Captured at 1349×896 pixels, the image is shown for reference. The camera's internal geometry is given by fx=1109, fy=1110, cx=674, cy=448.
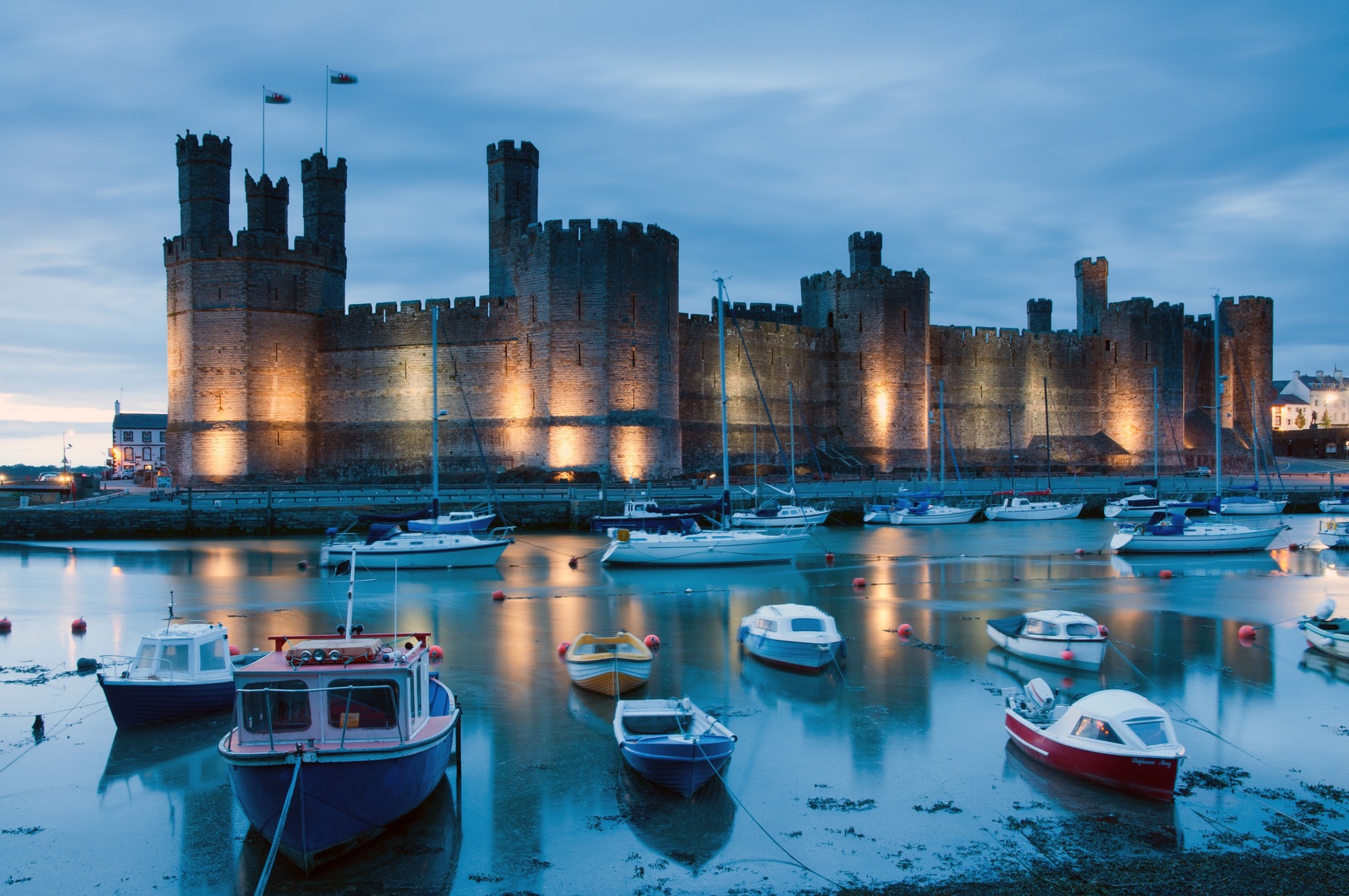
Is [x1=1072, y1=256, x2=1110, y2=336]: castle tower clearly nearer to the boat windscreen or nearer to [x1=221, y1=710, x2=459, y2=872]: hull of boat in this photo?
the boat windscreen

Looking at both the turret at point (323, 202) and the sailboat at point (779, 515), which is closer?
the sailboat at point (779, 515)

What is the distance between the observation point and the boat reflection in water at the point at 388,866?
7164 millimetres

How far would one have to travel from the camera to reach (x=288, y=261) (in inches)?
1422

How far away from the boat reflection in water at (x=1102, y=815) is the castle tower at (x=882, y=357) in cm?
3429

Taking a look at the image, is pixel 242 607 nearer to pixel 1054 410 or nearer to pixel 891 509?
pixel 891 509

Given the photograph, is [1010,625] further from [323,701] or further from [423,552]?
[423,552]

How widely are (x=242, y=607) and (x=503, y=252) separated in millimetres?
23353

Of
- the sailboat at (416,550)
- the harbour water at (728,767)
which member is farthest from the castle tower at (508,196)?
the harbour water at (728,767)

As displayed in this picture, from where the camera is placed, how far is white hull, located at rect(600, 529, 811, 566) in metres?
22.9

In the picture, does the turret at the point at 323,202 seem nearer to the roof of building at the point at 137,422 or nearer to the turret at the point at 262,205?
the turret at the point at 262,205

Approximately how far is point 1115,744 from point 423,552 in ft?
53.8

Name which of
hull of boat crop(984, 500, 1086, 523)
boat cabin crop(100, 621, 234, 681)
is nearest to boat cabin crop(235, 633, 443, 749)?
boat cabin crop(100, 621, 234, 681)

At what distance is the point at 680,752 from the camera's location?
8.60 metres

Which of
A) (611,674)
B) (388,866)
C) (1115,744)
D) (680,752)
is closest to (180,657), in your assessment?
(611,674)
